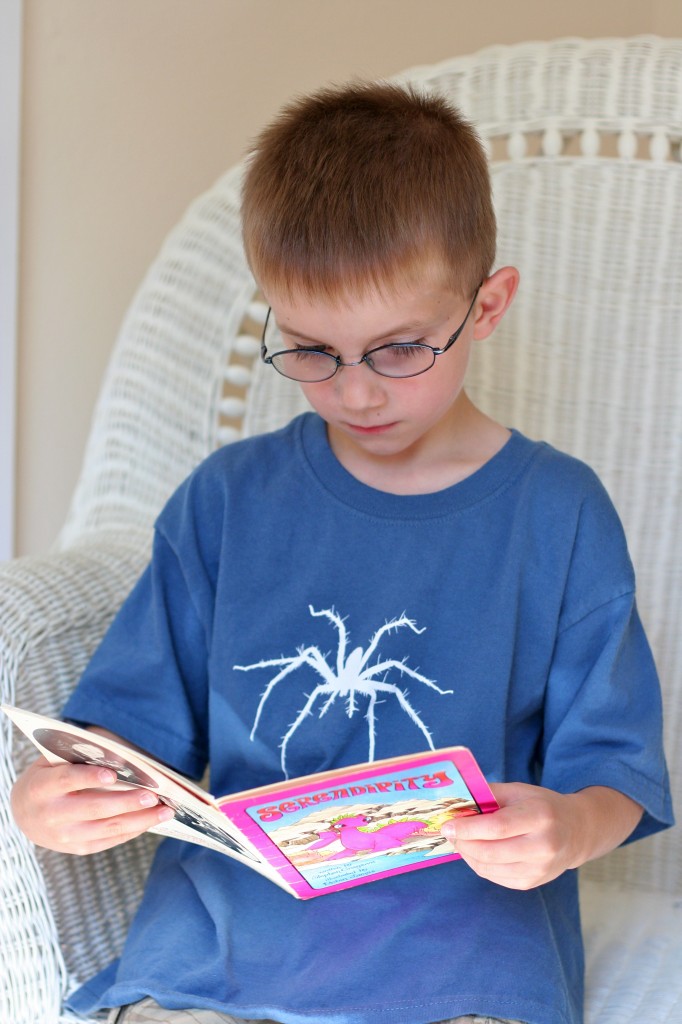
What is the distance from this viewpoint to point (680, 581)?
52.5 inches

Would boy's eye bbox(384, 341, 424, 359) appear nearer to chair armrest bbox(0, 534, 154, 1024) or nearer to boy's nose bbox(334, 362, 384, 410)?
boy's nose bbox(334, 362, 384, 410)

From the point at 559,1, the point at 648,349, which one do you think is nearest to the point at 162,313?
the point at 648,349

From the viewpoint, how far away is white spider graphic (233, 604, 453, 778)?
3.33 ft

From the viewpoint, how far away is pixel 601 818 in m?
0.92

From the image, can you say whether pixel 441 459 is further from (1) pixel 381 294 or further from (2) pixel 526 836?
(2) pixel 526 836

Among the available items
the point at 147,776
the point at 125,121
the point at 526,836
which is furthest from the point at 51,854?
the point at 125,121

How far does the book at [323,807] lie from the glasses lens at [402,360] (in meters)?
0.29

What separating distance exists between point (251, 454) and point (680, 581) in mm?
512

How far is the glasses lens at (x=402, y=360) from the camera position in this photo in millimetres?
917

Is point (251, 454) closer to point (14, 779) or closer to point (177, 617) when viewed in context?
point (177, 617)

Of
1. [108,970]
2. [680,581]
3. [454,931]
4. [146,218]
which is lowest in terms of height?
[108,970]

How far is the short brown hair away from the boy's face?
0.05 feet

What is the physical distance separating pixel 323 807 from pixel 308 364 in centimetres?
34

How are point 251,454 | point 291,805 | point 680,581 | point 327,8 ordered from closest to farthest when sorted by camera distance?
point 291,805
point 251,454
point 680,581
point 327,8
